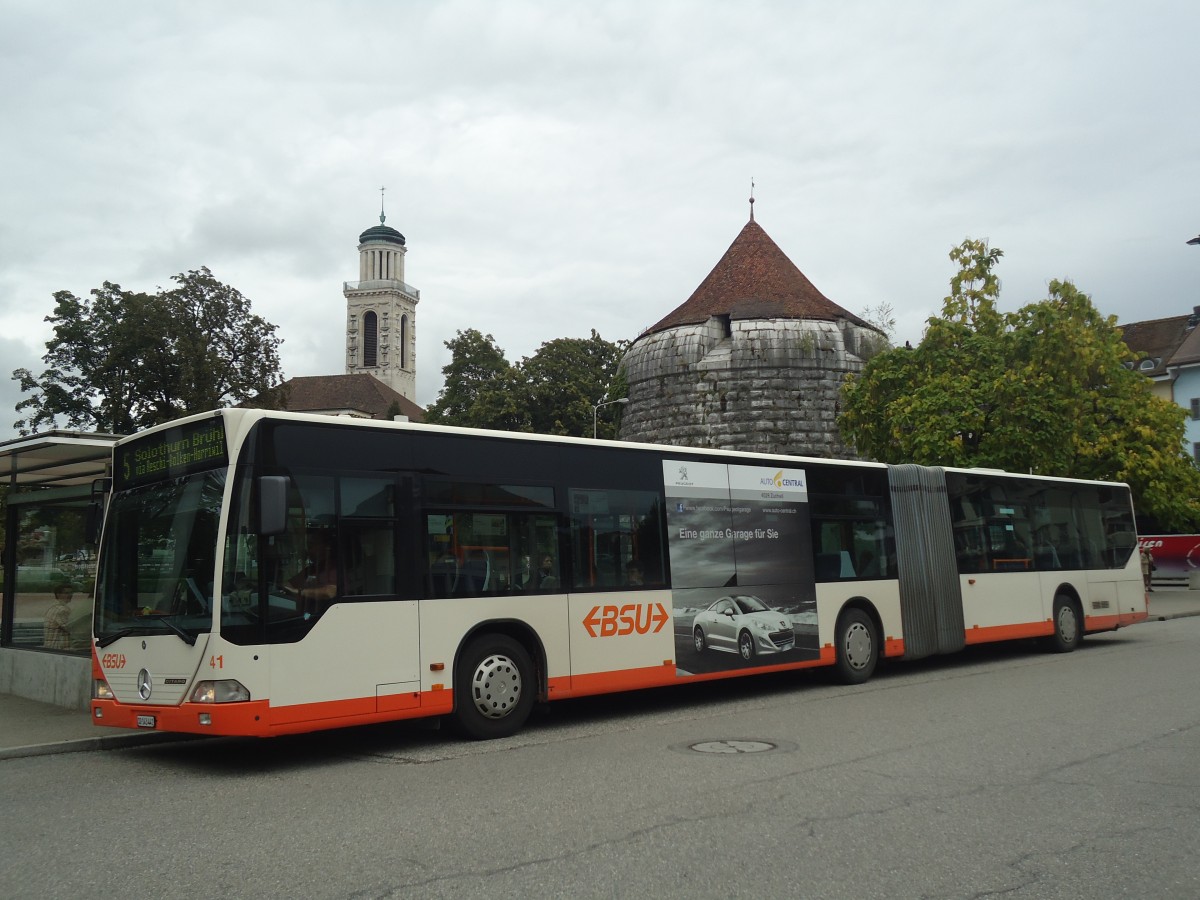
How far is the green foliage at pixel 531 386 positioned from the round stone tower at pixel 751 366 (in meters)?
3.86

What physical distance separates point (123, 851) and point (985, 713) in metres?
8.08

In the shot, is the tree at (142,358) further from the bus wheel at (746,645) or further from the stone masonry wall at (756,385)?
the bus wheel at (746,645)

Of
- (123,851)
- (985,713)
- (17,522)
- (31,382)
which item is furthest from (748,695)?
(31,382)

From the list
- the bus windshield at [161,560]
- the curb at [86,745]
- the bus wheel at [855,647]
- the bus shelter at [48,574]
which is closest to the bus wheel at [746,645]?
the bus wheel at [855,647]

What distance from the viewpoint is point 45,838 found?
6.26 metres

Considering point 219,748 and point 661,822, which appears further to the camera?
point 219,748

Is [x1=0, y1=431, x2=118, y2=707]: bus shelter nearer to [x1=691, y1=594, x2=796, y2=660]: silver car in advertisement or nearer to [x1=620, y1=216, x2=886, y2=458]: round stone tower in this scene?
[x1=691, y1=594, x2=796, y2=660]: silver car in advertisement

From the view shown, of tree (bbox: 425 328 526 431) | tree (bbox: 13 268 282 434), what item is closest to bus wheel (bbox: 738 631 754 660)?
tree (bbox: 13 268 282 434)

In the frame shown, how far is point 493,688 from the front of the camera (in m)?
10.0

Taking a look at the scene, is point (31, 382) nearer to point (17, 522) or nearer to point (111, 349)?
point (111, 349)

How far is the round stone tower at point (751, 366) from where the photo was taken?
57781 mm

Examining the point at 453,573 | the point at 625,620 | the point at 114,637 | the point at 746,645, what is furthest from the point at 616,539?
the point at 114,637

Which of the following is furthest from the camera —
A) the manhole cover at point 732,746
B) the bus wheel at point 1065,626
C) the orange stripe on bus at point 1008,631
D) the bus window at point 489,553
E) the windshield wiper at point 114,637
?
the bus wheel at point 1065,626

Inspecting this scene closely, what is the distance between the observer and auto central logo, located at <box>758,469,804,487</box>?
13273mm
